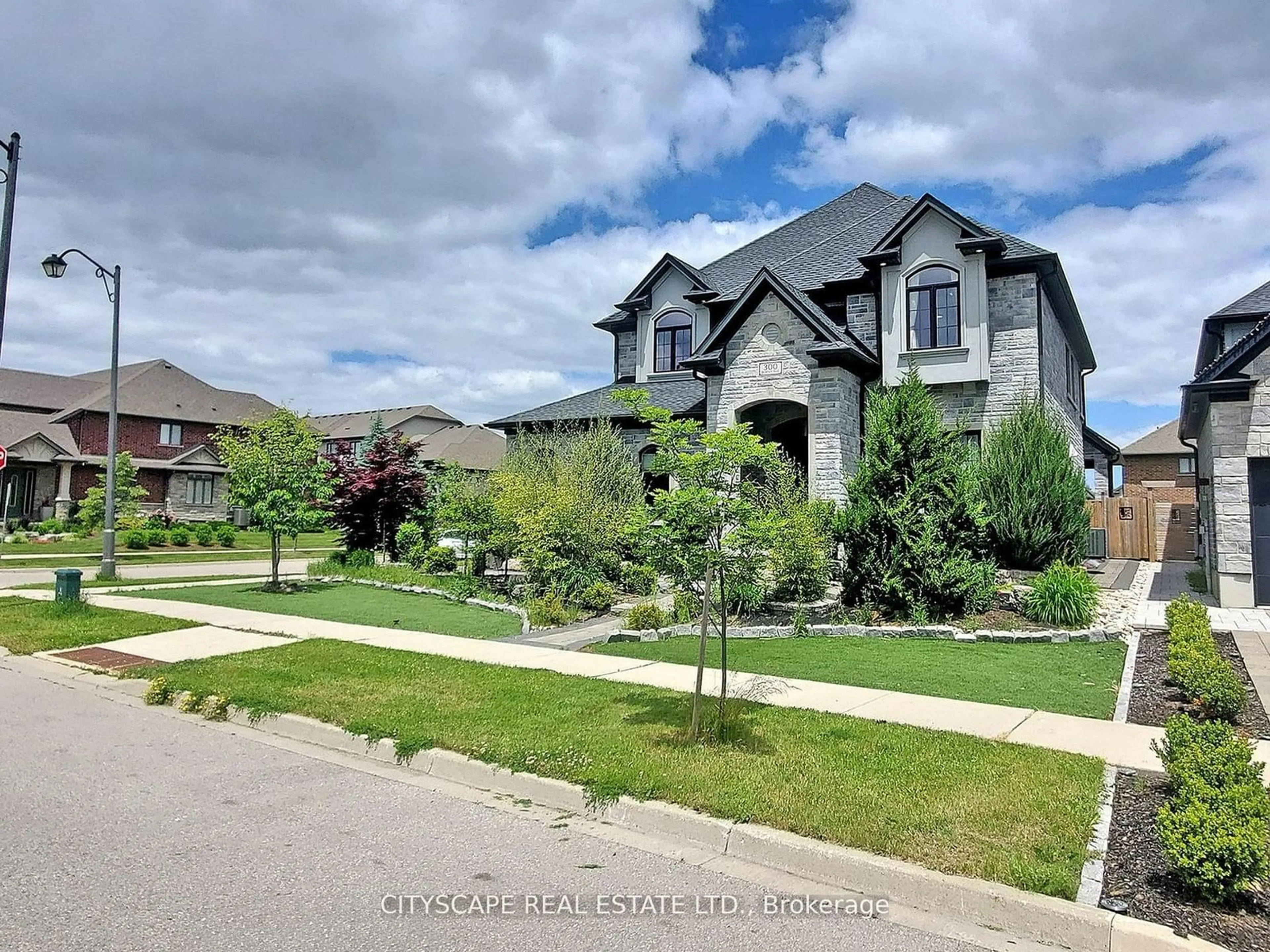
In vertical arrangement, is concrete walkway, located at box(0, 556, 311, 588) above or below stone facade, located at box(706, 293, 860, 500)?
below

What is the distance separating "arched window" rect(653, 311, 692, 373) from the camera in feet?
79.6

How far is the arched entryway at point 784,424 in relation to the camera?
19719 millimetres

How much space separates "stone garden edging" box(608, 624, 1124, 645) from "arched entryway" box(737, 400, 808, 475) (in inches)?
306

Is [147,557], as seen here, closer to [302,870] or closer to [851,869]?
[302,870]

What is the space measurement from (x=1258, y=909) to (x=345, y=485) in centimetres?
2159

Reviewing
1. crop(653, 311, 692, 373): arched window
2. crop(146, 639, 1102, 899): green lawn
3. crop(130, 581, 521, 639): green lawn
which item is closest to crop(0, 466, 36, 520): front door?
crop(130, 581, 521, 639): green lawn

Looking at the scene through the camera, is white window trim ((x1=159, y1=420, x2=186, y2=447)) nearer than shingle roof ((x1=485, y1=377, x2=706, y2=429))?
No

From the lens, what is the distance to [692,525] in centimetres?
593

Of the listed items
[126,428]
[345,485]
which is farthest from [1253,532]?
[126,428]

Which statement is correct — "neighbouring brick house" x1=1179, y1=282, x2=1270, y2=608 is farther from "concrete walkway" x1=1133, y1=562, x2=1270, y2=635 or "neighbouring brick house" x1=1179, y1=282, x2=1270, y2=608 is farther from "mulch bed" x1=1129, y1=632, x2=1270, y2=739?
"mulch bed" x1=1129, y1=632, x2=1270, y2=739

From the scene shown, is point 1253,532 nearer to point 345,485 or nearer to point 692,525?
point 692,525

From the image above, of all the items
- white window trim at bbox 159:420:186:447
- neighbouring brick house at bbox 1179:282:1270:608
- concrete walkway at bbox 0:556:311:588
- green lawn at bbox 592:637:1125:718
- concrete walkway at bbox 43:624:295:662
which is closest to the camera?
green lawn at bbox 592:637:1125:718

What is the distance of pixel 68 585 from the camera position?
1372 centimetres

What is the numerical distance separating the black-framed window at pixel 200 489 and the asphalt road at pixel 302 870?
1778 inches
